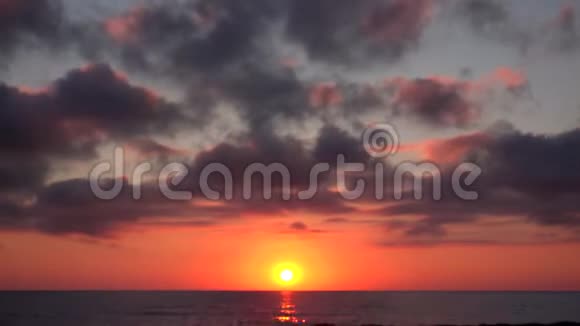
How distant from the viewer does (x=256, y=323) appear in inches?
4053

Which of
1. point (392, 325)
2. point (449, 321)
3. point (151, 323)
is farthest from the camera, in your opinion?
point (151, 323)

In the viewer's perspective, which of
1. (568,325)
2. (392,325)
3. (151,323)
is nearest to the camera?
(568,325)

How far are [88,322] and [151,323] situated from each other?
11337mm

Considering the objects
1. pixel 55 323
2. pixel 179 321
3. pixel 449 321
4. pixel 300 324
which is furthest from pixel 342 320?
pixel 55 323

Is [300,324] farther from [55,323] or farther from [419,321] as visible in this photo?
[55,323]

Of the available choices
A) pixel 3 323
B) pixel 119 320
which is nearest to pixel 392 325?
pixel 119 320

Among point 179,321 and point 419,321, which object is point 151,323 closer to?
point 179,321

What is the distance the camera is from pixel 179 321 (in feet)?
367

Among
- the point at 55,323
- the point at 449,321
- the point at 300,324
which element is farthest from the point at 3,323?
the point at 449,321

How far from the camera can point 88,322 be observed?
108000mm

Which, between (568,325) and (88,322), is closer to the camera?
(568,325)

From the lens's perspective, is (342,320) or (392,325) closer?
(392,325)

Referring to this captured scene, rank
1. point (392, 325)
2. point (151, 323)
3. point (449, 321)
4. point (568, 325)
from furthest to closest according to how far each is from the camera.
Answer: point (151, 323) → point (449, 321) → point (392, 325) → point (568, 325)

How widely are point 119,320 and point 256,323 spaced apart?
1030 inches
